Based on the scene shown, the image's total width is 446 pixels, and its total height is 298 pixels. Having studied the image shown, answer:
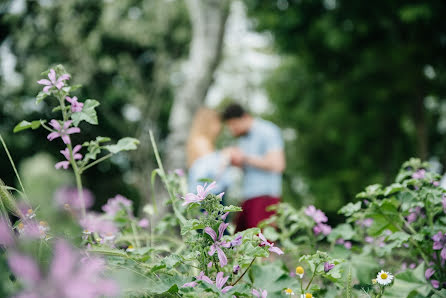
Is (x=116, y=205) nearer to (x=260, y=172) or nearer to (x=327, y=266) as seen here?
(x=327, y=266)

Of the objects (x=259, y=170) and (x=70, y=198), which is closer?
(x=70, y=198)

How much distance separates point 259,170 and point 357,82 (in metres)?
7.57

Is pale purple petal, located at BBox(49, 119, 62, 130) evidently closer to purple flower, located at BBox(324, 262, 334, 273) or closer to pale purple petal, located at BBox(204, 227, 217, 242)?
pale purple petal, located at BBox(204, 227, 217, 242)

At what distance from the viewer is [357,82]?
10633 millimetres

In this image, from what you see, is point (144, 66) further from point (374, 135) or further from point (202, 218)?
point (202, 218)

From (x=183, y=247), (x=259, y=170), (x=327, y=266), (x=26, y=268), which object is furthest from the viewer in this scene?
(x=259, y=170)

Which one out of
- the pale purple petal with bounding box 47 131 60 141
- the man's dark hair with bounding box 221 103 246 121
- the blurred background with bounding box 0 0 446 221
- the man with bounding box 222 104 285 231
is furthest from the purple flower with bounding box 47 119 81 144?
the blurred background with bounding box 0 0 446 221

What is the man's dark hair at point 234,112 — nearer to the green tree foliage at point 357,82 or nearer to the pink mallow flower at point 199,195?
the pink mallow flower at point 199,195

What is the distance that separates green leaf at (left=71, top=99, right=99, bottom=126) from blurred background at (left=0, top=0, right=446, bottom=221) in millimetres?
5379

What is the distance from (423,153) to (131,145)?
959cm

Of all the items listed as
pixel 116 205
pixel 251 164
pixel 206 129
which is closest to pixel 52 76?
pixel 116 205

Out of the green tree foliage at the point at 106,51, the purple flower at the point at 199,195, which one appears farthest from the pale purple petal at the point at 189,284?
the green tree foliage at the point at 106,51

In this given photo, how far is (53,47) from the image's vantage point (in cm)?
1449

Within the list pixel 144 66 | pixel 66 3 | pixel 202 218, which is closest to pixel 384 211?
pixel 202 218
